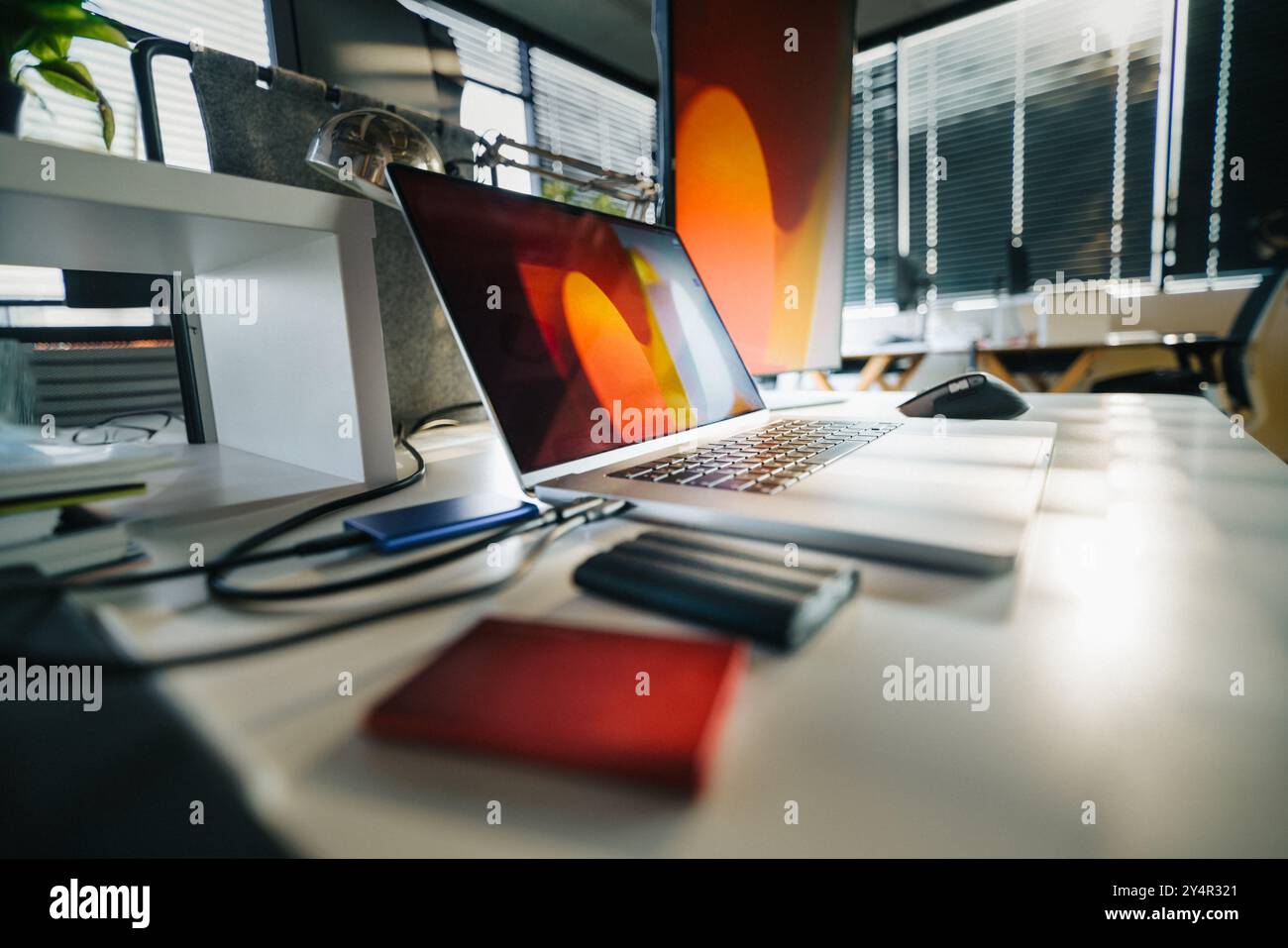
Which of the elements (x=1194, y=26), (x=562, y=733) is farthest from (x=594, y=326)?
(x=1194, y=26)

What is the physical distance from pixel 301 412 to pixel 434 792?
1.76ft

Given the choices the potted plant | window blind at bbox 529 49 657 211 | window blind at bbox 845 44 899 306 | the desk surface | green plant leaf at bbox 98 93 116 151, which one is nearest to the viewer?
the desk surface

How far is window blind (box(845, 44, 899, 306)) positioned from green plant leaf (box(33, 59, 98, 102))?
3728 mm

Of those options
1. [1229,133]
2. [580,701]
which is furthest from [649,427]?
[1229,133]

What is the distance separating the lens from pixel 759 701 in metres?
0.20

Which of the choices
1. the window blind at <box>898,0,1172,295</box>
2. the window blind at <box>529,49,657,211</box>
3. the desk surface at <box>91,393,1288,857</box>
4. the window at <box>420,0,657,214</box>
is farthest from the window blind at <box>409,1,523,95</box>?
the desk surface at <box>91,393,1288,857</box>

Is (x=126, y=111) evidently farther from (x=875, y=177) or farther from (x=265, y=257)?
(x=875, y=177)

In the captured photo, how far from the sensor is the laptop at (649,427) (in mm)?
334

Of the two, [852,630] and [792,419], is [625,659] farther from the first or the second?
[792,419]

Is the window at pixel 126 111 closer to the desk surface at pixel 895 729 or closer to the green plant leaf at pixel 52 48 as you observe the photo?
the green plant leaf at pixel 52 48

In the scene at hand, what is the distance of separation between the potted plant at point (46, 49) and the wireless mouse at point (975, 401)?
0.90 metres

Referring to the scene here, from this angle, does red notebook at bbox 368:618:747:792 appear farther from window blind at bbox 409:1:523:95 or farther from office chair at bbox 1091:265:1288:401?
window blind at bbox 409:1:523:95

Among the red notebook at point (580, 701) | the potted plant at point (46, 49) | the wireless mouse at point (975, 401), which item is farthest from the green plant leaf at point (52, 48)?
the wireless mouse at point (975, 401)

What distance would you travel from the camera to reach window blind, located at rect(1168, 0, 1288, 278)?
280 centimetres
